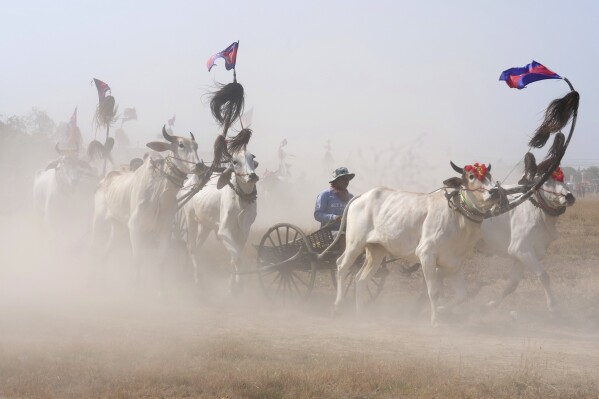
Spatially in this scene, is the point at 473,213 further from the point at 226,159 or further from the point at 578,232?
the point at 578,232

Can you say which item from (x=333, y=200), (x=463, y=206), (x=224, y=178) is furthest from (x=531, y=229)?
(x=224, y=178)

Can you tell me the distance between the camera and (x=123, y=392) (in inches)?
257

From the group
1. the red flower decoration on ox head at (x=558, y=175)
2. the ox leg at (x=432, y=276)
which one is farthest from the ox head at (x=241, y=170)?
the red flower decoration on ox head at (x=558, y=175)

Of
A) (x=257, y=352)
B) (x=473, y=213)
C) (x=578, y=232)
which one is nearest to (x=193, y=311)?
(x=257, y=352)

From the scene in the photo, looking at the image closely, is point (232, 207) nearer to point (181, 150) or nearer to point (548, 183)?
point (181, 150)

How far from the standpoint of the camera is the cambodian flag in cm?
976

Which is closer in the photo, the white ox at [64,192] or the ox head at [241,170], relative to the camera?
the ox head at [241,170]

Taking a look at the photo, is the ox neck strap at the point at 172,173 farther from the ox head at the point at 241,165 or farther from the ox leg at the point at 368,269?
the ox leg at the point at 368,269

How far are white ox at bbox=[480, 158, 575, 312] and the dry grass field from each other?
2.26ft

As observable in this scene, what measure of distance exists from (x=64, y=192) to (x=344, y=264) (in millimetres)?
6463

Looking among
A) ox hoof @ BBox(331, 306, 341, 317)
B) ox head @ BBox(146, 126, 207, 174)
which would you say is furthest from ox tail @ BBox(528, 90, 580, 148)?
ox head @ BBox(146, 126, 207, 174)

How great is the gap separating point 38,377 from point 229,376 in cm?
167

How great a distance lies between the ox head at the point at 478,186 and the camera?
389 inches

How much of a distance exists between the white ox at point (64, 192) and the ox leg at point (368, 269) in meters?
6.36
